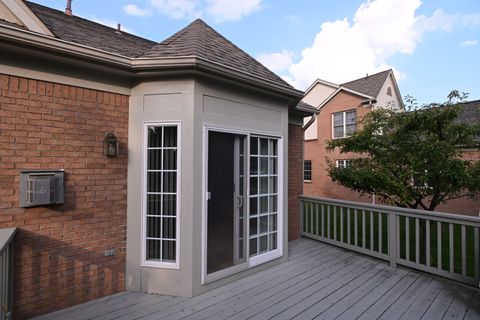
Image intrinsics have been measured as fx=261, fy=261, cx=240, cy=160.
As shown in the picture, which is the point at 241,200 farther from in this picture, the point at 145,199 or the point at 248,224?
the point at 145,199

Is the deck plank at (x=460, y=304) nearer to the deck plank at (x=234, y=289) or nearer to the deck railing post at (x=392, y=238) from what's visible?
the deck railing post at (x=392, y=238)

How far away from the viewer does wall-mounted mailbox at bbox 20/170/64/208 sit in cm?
280

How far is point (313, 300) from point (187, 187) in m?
2.16

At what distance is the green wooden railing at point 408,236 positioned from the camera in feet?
12.3

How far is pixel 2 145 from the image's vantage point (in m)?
2.75

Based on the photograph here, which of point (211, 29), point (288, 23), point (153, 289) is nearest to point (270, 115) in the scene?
point (211, 29)

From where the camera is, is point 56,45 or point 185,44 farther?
point 185,44

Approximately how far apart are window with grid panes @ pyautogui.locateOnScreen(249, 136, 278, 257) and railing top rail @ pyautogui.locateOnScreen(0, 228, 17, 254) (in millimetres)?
2890

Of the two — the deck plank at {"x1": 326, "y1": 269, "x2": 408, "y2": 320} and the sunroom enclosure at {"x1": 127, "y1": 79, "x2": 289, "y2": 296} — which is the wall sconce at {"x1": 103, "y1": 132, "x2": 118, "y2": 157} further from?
the deck plank at {"x1": 326, "y1": 269, "x2": 408, "y2": 320}

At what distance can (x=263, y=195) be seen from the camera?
14.3 feet

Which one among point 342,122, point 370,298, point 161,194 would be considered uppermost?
point 342,122

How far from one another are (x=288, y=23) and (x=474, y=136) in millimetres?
8376

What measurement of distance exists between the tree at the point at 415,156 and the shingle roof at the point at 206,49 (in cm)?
224

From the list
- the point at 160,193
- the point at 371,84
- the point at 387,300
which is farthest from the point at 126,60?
the point at 371,84
